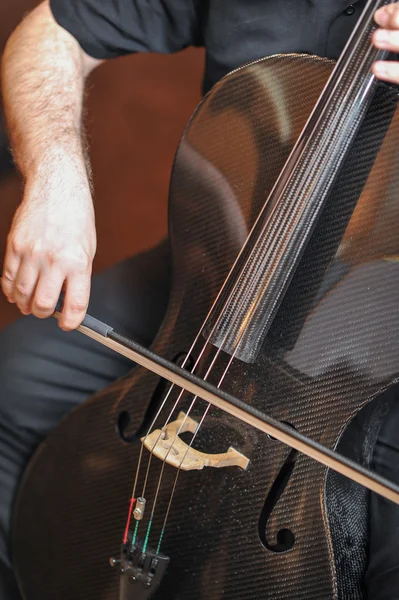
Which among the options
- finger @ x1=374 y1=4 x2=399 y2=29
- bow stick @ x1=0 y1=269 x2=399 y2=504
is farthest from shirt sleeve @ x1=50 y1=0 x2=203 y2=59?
bow stick @ x1=0 y1=269 x2=399 y2=504

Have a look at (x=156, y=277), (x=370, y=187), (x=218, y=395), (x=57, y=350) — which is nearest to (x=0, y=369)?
(x=57, y=350)

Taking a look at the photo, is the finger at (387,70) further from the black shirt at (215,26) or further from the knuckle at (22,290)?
the knuckle at (22,290)

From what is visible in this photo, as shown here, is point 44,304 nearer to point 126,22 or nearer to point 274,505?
point 274,505

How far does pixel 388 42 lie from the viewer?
2.04ft

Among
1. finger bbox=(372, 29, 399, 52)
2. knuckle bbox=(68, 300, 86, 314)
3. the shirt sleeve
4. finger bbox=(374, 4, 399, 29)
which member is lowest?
knuckle bbox=(68, 300, 86, 314)

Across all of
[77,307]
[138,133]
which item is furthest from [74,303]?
[138,133]

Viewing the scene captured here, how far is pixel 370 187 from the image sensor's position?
66cm

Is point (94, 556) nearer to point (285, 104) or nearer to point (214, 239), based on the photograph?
point (214, 239)

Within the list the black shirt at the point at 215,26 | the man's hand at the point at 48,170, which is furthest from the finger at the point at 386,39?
Result: the man's hand at the point at 48,170

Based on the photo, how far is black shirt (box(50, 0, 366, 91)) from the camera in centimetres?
80

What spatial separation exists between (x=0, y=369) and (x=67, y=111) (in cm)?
30

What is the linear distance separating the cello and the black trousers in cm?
16

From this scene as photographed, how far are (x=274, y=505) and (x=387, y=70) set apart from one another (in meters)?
0.38

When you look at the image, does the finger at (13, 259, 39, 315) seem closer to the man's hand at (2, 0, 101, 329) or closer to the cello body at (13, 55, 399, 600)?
the man's hand at (2, 0, 101, 329)
